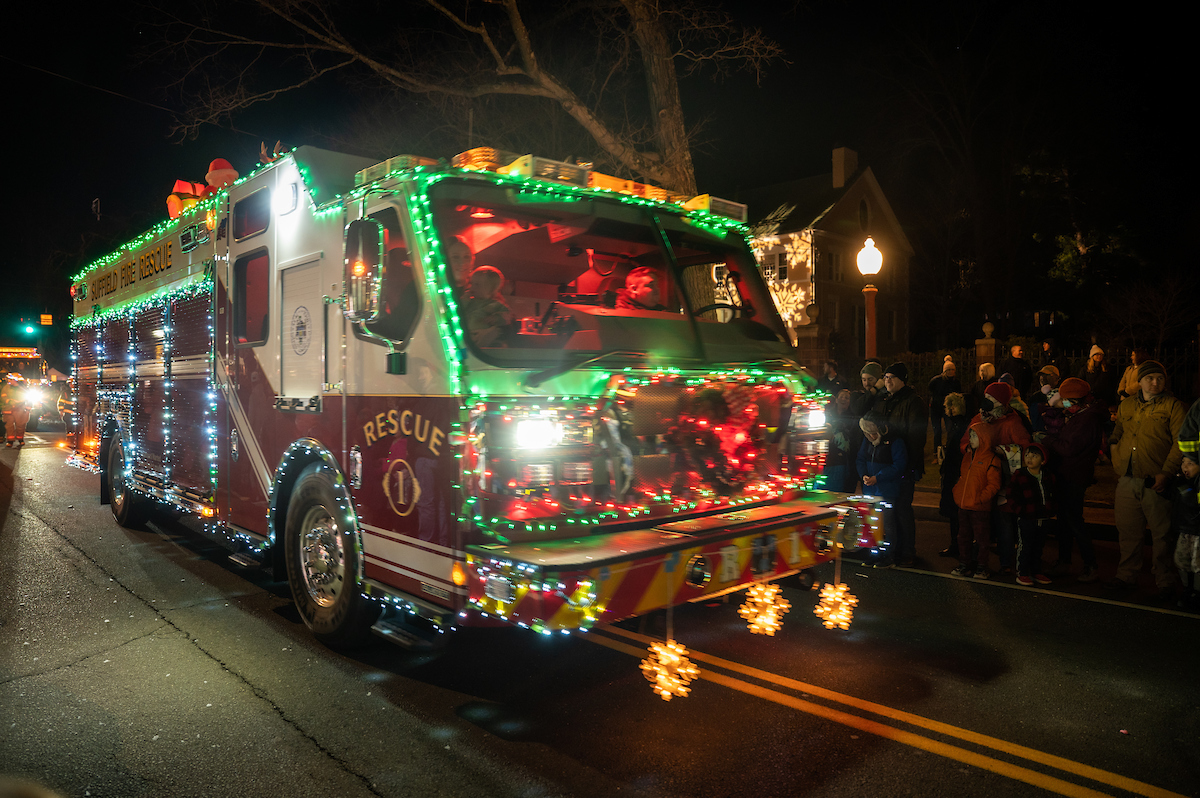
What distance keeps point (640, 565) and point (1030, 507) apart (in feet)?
14.5

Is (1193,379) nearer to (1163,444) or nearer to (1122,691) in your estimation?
(1163,444)

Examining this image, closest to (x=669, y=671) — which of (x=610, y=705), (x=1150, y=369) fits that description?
(x=610, y=705)

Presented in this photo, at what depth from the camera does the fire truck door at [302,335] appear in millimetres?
4789

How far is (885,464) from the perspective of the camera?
7168 mm

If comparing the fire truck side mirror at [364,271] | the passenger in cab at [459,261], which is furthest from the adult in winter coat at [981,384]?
the fire truck side mirror at [364,271]

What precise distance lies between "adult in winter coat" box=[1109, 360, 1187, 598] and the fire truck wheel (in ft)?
19.1

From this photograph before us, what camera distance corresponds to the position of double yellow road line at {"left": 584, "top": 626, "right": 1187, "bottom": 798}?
3422mm

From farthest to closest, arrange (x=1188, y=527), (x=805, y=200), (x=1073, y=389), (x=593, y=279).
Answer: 1. (x=805, y=200)
2. (x=1073, y=389)
3. (x=1188, y=527)
4. (x=593, y=279)

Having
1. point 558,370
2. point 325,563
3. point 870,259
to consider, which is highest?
point 870,259

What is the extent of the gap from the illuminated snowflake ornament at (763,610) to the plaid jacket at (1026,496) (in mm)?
2418

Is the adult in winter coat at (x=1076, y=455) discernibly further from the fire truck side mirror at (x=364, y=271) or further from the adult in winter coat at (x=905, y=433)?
the fire truck side mirror at (x=364, y=271)

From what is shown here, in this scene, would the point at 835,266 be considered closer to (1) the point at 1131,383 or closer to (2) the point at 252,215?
(1) the point at 1131,383

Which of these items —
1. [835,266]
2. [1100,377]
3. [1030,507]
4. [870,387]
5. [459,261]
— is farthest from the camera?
[835,266]

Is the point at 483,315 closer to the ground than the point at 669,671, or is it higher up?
higher up
